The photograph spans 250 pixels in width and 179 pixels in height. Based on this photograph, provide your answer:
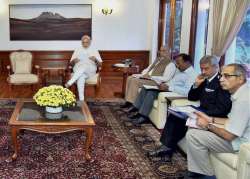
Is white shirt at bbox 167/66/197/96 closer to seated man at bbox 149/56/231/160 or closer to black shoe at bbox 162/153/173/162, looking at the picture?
seated man at bbox 149/56/231/160

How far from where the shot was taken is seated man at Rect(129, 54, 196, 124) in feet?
15.3

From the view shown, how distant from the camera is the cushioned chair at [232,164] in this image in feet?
7.84

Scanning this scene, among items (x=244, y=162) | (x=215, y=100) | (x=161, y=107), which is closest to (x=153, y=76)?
(x=161, y=107)

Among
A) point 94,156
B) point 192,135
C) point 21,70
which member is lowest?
point 94,156

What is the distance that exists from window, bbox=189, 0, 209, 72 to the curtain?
2.27ft

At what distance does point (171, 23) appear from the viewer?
7383 millimetres

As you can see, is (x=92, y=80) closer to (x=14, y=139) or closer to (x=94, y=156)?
(x=94, y=156)

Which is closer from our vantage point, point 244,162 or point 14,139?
point 244,162

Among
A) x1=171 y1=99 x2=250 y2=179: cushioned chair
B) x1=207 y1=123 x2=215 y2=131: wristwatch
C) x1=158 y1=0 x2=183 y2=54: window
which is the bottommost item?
x1=171 y1=99 x2=250 y2=179: cushioned chair

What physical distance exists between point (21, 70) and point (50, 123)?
3827 mm

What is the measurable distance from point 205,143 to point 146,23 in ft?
21.5

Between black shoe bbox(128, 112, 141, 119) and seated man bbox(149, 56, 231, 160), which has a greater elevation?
seated man bbox(149, 56, 231, 160)

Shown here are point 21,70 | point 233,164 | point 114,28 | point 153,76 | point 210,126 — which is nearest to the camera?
point 233,164

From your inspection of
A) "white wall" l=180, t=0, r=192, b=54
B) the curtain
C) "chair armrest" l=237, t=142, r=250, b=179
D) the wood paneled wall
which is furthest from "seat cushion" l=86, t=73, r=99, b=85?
"chair armrest" l=237, t=142, r=250, b=179
